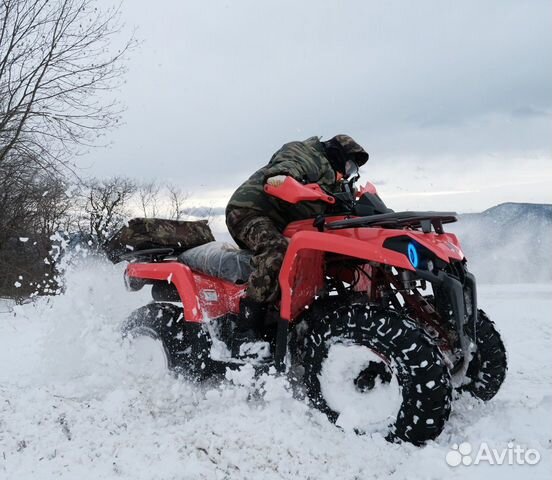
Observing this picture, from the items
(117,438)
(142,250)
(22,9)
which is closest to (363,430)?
(117,438)

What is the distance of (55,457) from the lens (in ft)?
9.25

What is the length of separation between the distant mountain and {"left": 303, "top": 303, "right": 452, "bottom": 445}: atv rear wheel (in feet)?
34.1

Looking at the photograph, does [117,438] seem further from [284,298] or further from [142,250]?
[142,250]

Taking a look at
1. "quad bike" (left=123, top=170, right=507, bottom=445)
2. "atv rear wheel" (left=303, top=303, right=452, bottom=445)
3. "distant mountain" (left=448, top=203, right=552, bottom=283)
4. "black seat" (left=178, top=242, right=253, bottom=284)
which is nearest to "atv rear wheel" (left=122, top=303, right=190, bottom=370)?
"quad bike" (left=123, top=170, right=507, bottom=445)

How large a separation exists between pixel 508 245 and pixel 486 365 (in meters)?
11.4

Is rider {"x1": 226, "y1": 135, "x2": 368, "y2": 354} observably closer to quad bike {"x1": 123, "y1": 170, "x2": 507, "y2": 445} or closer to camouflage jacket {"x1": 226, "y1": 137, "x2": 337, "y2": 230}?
camouflage jacket {"x1": 226, "y1": 137, "x2": 337, "y2": 230}

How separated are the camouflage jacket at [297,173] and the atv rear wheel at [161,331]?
0.97 m

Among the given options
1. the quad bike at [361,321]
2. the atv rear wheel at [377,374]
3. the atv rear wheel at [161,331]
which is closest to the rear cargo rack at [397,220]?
the quad bike at [361,321]

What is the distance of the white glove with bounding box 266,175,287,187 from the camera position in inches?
141

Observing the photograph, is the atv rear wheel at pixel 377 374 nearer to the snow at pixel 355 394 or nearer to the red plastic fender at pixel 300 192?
the snow at pixel 355 394

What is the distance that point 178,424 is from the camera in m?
3.33

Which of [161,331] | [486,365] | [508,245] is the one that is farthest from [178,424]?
[508,245]

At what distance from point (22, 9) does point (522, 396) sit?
12.6 meters

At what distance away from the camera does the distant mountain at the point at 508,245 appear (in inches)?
516
